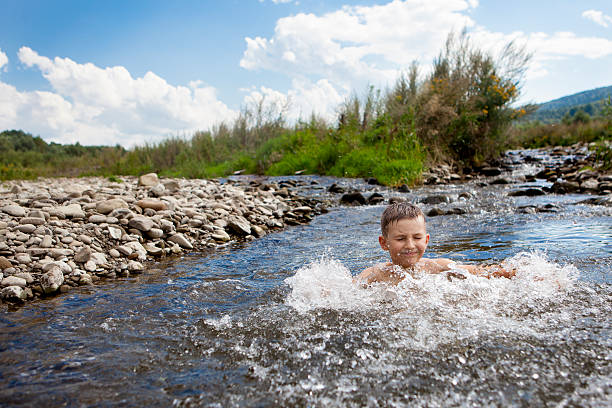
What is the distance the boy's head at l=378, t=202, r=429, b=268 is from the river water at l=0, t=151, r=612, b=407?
0.20 m

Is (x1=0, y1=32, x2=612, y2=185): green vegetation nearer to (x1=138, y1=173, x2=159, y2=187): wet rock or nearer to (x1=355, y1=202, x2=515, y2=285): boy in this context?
(x1=138, y1=173, x2=159, y2=187): wet rock

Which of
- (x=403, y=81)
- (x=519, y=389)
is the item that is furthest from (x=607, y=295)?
(x=403, y=81)

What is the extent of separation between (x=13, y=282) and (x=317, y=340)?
118 inches

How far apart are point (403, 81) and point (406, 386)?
18633mm

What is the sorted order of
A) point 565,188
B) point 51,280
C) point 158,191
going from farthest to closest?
point 565,188 < point 158,191 < point 51,280

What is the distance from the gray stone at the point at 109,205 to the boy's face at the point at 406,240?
4371mm

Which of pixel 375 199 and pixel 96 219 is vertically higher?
pixel 96 219

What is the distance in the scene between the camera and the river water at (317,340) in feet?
6.18

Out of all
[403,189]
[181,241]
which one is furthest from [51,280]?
[403,189]

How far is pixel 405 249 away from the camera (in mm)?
3227

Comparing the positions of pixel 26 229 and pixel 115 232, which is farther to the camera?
pixel 115 232

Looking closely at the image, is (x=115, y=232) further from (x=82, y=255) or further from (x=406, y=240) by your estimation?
(x=406, y=240)

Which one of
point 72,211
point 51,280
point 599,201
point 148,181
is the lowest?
point 599,201

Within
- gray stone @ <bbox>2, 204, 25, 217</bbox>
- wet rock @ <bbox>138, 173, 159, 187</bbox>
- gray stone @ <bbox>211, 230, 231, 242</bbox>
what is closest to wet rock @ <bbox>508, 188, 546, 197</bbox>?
gray stone @ <bbox>211, 230, 231, 242</bbox>
